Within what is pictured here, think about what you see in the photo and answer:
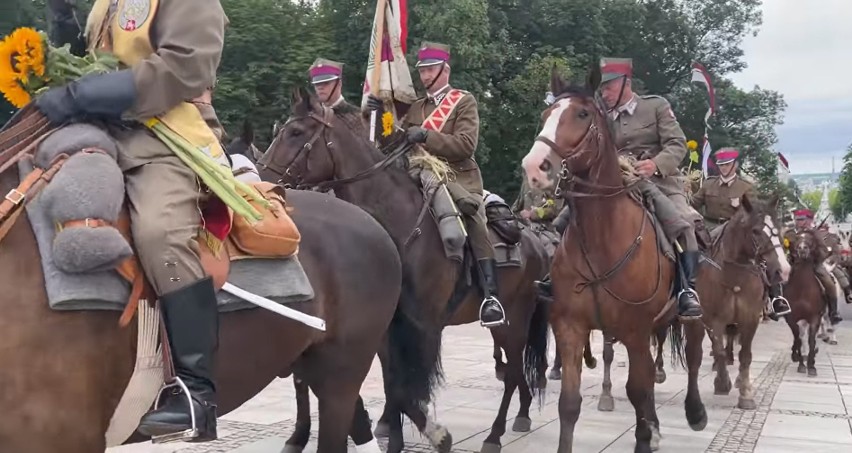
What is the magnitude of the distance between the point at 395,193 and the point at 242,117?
18.2 meters

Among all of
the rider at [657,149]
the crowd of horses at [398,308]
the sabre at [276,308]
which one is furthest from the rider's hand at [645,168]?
the sabre at [276,308]

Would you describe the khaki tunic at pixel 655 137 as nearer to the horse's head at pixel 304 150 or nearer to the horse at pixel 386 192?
the horse at pixel 386 192

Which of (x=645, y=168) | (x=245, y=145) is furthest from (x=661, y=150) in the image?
(x=245, y=145)

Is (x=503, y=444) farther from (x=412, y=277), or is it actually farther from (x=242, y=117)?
(x=242, y=117)

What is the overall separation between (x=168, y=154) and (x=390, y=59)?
5.06 m

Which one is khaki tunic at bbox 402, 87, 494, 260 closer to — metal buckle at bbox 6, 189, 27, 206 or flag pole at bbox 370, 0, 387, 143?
flag pole at bbox 370, 0, 387, 143

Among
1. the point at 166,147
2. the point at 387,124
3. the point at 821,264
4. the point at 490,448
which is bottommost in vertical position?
the point at 490,448

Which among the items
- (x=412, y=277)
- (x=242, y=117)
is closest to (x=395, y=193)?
(x=412, y=277)

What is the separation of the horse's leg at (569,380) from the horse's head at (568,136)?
1291 millimetres

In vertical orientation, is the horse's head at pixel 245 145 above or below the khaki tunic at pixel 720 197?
above

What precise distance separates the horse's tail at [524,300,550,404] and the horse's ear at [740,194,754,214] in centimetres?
385

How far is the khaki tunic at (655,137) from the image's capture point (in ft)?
24.6

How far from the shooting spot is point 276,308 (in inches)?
147

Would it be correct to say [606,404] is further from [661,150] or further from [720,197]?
[720,197]
